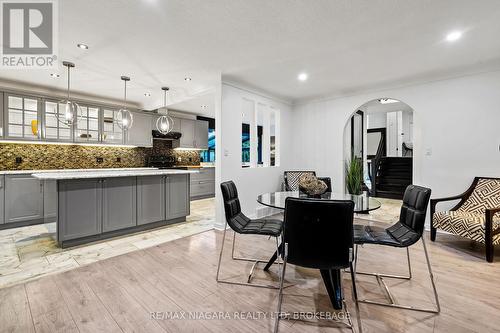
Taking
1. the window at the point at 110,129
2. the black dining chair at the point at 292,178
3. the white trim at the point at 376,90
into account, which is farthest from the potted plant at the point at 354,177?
the window at the point at 110,129

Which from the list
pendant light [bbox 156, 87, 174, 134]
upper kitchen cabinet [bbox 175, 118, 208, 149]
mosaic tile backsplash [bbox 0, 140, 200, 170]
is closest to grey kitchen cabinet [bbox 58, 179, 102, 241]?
pendant light [bbox 156, 87, 174, 134]

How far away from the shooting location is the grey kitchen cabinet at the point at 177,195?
410 centimetres

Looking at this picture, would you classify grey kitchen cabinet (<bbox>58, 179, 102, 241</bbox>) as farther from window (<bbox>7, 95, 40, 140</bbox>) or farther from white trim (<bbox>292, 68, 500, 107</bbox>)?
white trim (<bbox>292, 68, 500, 107</bbox>)

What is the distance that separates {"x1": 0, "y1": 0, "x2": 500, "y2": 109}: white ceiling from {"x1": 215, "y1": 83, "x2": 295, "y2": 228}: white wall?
0.37m

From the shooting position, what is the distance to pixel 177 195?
166 inches

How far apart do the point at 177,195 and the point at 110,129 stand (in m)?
2.50

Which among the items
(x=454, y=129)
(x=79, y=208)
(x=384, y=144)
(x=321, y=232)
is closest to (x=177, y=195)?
(x=79, y=208)

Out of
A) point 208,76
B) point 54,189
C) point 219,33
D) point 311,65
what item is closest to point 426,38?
point 311,65

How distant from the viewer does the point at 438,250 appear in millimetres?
3047

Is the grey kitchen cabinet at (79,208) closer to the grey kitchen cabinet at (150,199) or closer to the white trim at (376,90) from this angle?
the grey kitchen cabinet at (150,199)

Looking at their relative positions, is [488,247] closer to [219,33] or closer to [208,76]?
[219,33]

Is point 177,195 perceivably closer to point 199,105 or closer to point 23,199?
point 23,199

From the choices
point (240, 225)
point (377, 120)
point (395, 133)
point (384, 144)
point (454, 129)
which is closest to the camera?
point (240, 225)

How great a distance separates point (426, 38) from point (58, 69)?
4.91 metres
